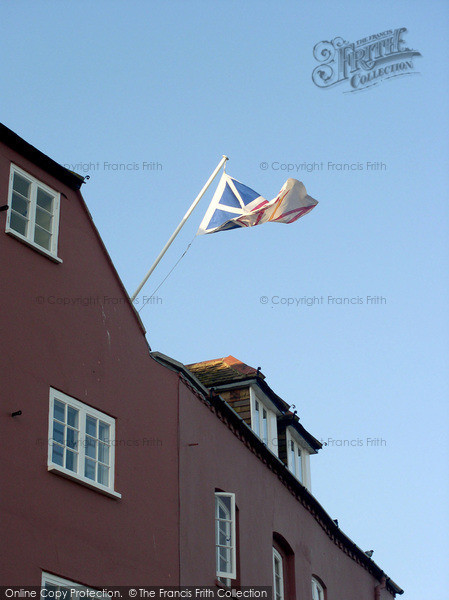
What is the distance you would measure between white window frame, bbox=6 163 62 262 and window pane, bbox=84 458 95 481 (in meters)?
3.79

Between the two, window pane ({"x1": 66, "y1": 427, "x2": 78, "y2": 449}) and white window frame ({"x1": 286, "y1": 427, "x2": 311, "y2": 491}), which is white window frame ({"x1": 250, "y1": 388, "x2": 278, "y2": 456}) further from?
window pane ({"x1": 66, "y1": 427, "x2": 78, "y2": 449})

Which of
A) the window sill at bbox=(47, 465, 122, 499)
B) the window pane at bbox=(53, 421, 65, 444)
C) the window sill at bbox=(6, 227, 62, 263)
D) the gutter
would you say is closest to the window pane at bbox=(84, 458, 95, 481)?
the window sill at bbox=(47, 465, 122, 499)

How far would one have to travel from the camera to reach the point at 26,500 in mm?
17859

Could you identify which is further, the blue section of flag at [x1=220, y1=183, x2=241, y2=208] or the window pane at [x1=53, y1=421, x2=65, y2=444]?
the blue section of flag at [x1=220, y1=183, x2=241, y2=208]

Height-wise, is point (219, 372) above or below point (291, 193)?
below

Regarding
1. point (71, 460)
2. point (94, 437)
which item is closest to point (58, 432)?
point (71, 460)

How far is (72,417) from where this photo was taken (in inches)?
782

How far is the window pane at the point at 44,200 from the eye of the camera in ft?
68.2

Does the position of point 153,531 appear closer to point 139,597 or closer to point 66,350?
point 139,597

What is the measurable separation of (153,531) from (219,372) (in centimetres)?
863

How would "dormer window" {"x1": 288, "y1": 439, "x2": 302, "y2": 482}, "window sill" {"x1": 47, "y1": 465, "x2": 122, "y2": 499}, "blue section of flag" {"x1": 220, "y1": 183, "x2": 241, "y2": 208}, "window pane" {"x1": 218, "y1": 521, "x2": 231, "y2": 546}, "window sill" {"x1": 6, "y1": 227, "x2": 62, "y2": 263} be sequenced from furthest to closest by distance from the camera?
"dormer window" {"x1": 288, "y1": 439, "x2": 302, "y2": 482} < "blue section of flag" {"x1": 220, "y1": 183, "x2": 241, "y2": 208} < "window pane" {"x1": 218, "y1": 521, "x2": 231, "y2": 546} < "window sill" {"x1": 6, "y1": 227, "x2": 62, "y2": 263} < "window sill" {"x1": 47, "y1": 465, "x2": 122, "y2": 499}

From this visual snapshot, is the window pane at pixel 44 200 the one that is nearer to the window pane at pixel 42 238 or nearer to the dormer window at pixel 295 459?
the window pane at pixel 42 238

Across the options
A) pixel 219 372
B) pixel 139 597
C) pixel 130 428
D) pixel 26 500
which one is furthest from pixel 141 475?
pixel 219 372

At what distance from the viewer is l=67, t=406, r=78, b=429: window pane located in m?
19.8
